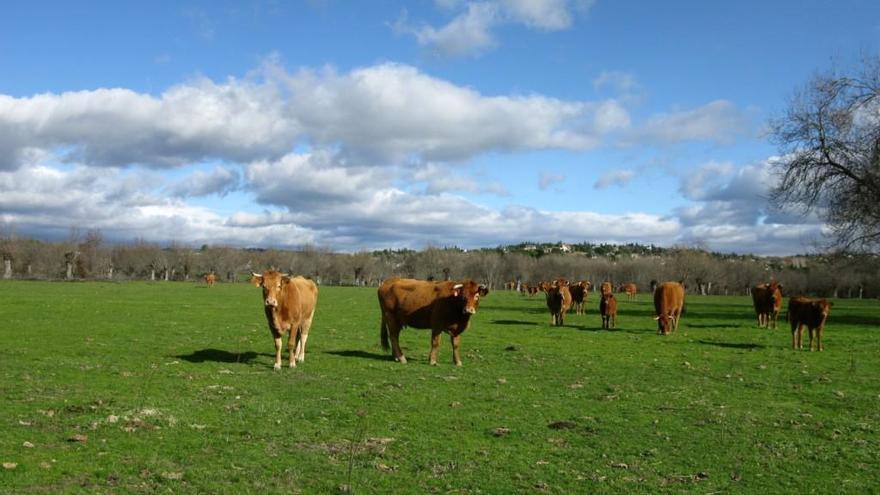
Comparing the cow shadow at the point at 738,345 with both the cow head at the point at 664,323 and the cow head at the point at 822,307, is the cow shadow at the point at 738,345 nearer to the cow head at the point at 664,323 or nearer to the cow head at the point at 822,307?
the cow head at the point at 822,307

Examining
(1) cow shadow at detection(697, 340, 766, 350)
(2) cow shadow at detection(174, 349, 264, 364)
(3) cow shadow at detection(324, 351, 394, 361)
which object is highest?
(1) cow shadow at detection(697, 340, 766, 350)

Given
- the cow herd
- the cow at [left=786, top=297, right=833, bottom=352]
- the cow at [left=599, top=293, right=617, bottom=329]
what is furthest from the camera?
the cow at [left=599, top=293, right=617, bottom=329]

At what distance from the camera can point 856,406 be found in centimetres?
1266

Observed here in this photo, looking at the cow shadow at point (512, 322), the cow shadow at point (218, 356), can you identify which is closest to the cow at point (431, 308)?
the cow shadow at point (218, 356)

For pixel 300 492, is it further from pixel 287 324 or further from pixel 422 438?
pixel 287 324

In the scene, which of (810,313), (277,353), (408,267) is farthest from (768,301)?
(408,267)

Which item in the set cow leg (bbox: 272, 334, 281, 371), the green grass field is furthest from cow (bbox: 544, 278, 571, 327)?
cow leg (bbox: 272, 334, 281, 371)

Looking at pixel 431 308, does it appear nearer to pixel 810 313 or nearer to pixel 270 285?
pixel 270 285

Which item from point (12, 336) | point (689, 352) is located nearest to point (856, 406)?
point (689, 352)

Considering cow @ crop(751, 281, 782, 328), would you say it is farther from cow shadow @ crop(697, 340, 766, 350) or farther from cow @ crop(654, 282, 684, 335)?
cow shadow @ crop(697, 340, 766, 350)

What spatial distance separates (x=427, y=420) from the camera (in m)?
10.6

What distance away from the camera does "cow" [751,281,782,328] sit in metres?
31.8

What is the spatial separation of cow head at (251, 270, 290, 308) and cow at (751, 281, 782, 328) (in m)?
25.3

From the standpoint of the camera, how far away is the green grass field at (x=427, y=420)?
7.78m
